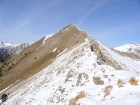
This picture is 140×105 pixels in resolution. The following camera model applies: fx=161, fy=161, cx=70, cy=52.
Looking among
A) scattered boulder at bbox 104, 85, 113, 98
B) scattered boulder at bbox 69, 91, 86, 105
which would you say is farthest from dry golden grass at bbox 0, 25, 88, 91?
scattered boulder at bbox 104, 85, 113, 98

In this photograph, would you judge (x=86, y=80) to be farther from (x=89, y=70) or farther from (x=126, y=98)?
(x=126, y=98)

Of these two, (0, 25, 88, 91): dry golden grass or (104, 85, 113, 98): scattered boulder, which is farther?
(0, 25, 88, 91): dry golden grass

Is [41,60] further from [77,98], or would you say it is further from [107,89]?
[107,89]

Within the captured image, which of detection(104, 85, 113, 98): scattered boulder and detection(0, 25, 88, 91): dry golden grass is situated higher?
detection(0, 25, 88, 91): dry golden grass

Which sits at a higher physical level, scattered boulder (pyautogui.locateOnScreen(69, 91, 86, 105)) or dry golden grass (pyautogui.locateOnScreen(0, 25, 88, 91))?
dry golden grass (pyautogui.locateOnScreen(0, 25, 88, 91))

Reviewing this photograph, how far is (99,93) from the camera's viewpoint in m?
17.5

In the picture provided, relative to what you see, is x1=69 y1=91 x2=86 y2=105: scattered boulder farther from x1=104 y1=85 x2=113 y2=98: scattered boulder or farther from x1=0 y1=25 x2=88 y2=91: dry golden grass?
x1=0 y1=25 x2=88 y2=91: dry golden grass

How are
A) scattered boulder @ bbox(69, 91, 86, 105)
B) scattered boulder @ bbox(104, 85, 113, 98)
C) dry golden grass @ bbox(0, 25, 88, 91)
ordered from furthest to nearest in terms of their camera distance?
dry golden grass @ bbox(0, 25, 88, 91) → scattered boulder @ bbox(69, 91, 86, 105) → scattered boulder @ bbox(104, 85, 113, 98)

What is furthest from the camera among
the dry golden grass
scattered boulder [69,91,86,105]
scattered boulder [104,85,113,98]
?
the dry golden grass

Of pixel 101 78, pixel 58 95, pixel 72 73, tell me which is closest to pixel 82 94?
pixel 101 78

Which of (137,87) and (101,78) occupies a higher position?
(101,78)

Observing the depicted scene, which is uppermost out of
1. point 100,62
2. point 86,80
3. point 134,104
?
point 100,62

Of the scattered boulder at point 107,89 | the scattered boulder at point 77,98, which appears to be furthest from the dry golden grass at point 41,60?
the scattered boulder at point 107,89

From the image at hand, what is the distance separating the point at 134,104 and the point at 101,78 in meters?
7.80
